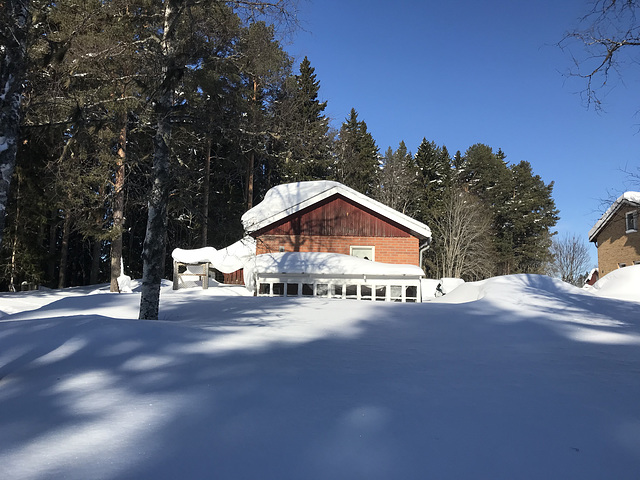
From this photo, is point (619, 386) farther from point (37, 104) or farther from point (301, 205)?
point (301, 205)

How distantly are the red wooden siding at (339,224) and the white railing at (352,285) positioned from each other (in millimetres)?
3064

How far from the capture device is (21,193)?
57.4 ft

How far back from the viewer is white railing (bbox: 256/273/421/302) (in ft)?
42.8

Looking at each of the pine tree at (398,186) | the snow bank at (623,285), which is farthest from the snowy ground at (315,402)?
the pine tree at (398,186)

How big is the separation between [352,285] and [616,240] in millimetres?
22278

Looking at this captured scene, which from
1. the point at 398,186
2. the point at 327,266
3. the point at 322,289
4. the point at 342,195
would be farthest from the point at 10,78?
the point at 398,186

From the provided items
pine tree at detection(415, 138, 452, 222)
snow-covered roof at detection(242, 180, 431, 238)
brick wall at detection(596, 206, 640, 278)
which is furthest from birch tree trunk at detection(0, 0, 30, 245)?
pine tree at detection(415, 138, 452, 222)

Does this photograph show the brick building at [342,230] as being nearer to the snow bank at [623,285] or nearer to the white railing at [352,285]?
the white railing at [352,285]

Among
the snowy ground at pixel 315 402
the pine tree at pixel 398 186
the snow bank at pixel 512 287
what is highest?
the pine tree at pixel 398 186

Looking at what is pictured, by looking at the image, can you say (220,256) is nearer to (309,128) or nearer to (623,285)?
(309,128)

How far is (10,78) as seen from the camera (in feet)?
16.8

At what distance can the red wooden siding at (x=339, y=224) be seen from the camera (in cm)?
1603

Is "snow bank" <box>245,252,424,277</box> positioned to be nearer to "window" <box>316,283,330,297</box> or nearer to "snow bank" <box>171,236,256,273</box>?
"window" <box>316,283,330,297</box>

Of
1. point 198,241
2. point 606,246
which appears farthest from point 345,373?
point 606,246
